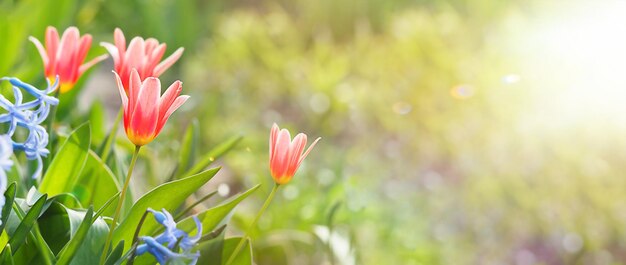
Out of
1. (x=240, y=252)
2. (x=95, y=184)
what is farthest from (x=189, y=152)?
(x=240, y=252)

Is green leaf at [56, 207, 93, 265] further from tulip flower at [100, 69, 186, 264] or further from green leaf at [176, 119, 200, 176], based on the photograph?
green leaf at [176, 119, 200, 176]

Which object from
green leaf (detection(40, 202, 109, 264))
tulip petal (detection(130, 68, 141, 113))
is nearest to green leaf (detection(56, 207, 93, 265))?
green leaf (detection(40, 202, 109, 264))

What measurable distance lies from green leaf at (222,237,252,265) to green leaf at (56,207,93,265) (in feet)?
0.65

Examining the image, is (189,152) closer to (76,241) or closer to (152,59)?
(152,59)

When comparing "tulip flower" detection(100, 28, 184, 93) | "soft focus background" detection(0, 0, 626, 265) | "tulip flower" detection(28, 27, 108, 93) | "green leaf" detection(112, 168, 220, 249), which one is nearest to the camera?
"green leaf" detection(112, 168, 220, 249)

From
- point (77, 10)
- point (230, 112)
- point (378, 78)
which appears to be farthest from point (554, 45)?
point (77, 10)

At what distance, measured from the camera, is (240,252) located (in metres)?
1.14

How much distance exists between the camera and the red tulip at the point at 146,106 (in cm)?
97

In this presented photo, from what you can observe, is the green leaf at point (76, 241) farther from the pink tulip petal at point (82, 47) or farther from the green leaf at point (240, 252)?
the pink tulip petal at point (82, 47)

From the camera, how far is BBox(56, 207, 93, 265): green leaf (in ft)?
3.21

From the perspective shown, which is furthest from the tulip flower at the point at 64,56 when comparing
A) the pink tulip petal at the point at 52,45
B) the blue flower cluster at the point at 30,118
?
the blue flower cluster at the point at 30,118

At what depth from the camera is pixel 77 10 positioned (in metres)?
3.08

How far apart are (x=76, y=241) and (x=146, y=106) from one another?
0.54 ft

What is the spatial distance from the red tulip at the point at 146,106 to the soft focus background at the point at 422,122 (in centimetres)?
98
